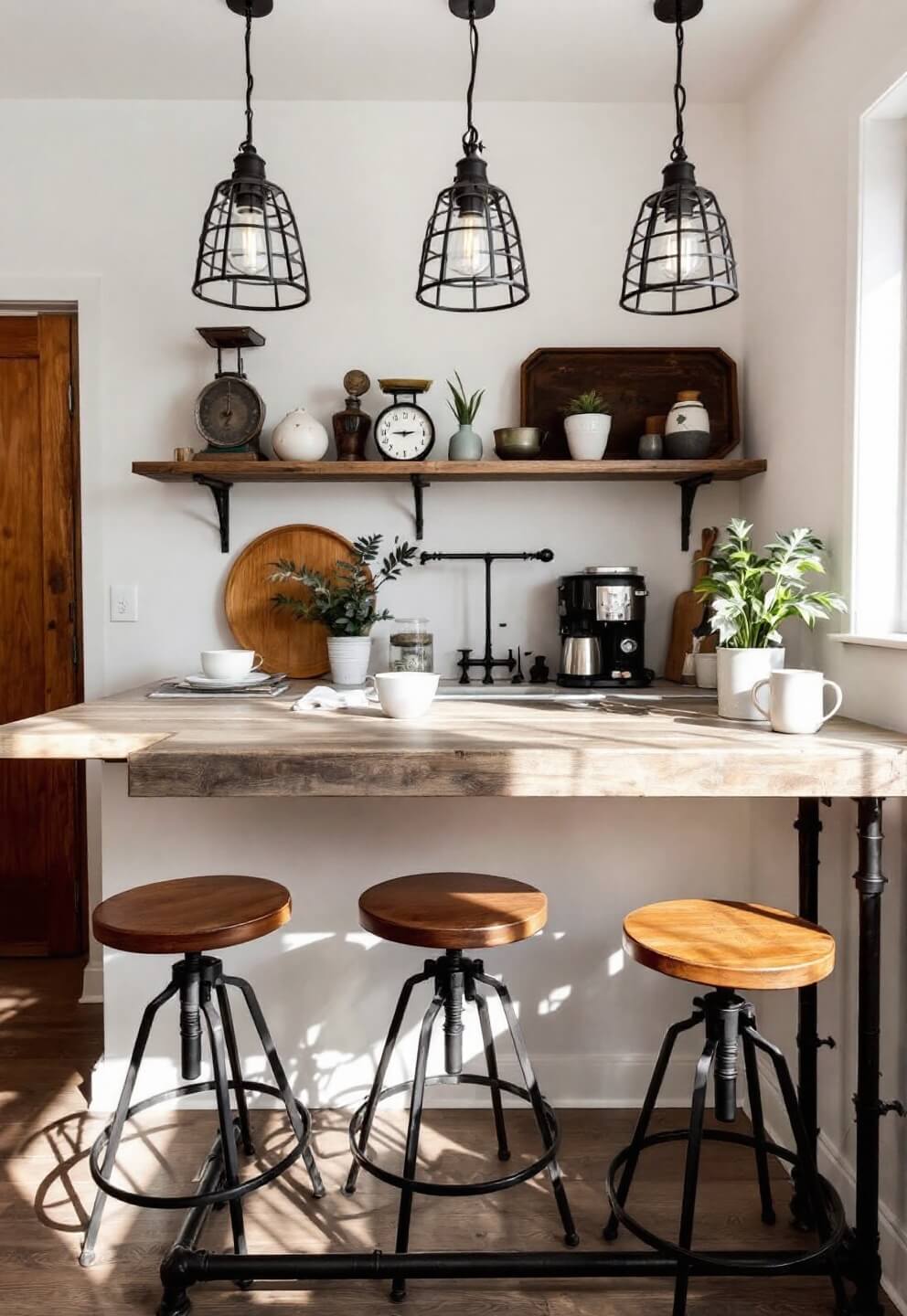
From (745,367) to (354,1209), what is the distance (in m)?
2.30

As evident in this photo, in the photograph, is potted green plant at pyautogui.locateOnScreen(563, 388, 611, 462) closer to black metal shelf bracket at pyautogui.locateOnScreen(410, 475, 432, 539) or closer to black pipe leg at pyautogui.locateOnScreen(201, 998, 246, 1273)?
black metal shelf bracket at pyautogui.locateOnScreen(410, 475, 432, 539)

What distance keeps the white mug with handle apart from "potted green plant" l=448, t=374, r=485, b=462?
1134 millimetres

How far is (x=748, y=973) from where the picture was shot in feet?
4.93

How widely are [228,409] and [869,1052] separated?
2137 mm

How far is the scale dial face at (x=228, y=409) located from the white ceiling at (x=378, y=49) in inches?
31.5

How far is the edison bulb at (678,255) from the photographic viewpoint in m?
1.87

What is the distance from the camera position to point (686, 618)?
271 centimetres

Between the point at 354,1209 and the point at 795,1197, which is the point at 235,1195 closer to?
the point at 354,1209

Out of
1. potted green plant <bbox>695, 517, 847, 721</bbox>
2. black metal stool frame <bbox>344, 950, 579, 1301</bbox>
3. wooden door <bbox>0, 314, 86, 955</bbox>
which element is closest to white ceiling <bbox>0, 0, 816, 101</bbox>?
wooden door <bbox>0, 314, 86, 955</bbox>

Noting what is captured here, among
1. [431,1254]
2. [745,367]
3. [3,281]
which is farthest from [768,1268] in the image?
[3,281]

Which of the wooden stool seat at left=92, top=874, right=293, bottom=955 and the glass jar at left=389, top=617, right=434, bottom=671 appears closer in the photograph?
the wooden stool seat at left=92, top=874, right=293, bottom=955

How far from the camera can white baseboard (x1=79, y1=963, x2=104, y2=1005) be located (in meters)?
2.90

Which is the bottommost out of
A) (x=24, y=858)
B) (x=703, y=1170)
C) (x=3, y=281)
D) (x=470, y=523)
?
(x=703, y=1170)

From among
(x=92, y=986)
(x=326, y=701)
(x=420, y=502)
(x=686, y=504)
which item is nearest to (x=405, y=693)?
(x=326, y=701)
